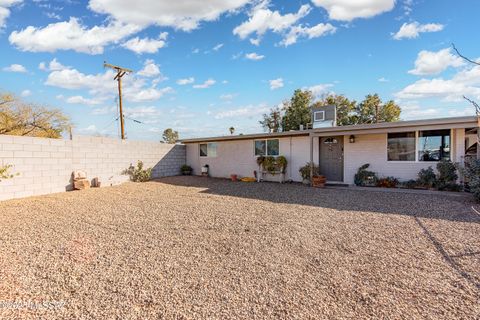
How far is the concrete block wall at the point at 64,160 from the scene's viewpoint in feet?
25.8

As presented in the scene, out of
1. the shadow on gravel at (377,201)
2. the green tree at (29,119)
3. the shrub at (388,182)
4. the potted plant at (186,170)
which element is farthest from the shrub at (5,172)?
the shrub at (388,182)

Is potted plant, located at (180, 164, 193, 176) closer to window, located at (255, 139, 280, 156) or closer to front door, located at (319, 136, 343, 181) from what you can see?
window, located at (255, 139, 280, 156)

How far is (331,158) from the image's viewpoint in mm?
10773

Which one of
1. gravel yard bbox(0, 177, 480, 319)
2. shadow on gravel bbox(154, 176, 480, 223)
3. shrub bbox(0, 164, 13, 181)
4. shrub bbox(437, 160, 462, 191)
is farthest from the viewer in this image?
shrub bbox(437, 160, 462, 191)

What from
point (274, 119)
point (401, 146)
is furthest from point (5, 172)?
point (274, 119)

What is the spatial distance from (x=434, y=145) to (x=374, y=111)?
17.6 metres

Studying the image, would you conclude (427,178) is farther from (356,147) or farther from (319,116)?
(319,116)

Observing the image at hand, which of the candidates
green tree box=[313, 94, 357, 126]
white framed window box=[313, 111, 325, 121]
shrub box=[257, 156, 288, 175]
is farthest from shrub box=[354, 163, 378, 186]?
green tree box=[313, 94, 357, 126]

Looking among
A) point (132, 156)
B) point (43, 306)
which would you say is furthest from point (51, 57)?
point (43, 306)

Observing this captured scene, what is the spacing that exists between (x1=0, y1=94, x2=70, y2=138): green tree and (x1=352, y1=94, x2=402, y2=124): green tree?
981 inches

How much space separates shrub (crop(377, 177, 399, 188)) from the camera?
30.3 feet

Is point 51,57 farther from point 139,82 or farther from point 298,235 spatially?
point 298,235

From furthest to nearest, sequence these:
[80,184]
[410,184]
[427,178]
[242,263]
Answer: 1. [80,184]
2. [410,184]
3. [427,178]
4. [242,263]

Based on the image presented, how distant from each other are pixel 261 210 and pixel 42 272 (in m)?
4.32
